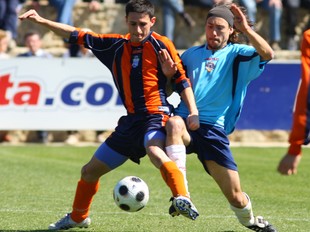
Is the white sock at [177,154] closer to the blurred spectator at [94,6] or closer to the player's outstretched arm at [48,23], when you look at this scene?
the player's outstretched arm at [48,23]

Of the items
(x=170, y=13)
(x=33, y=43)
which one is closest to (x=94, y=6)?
(x=170, y=13)

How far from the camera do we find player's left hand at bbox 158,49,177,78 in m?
8.11

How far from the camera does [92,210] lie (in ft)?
32.3

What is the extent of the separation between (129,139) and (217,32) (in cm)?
119

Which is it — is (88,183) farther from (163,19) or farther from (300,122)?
(163,19)

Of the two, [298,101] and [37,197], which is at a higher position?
[298,101]

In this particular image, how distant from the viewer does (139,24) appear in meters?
8.14

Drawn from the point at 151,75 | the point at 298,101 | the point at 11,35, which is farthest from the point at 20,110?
the point at 298,101

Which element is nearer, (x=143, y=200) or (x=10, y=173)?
(x=143, y=200)

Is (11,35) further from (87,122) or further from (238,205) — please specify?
(238,205)

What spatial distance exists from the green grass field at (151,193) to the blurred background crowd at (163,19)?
119 inches

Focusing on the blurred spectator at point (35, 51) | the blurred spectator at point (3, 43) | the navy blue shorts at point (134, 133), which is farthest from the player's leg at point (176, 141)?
the blurred spectator at point (3, 43)

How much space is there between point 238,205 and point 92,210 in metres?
2.18

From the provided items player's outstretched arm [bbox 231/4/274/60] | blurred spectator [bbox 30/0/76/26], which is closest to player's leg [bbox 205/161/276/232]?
player's outstretched arm [bbox 231/4/274/60]
